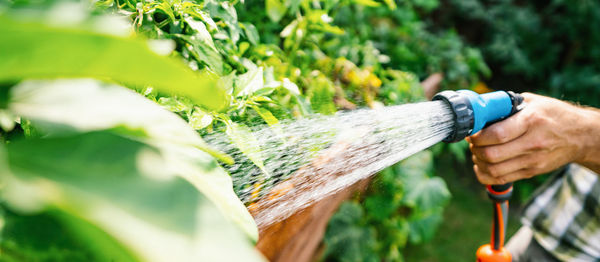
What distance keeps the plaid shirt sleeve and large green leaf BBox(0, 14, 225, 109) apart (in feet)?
6.42

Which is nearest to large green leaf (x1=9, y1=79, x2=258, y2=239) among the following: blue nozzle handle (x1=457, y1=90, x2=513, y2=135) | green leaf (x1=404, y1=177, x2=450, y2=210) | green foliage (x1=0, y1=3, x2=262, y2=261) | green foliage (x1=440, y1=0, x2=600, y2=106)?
green foliage (x1=0, y1=3, x2=262, y2=261)

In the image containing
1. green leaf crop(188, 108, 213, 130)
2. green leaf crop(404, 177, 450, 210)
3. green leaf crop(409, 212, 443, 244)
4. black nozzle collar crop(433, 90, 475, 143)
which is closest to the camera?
green leaf crop(188, 108, 213, 130)

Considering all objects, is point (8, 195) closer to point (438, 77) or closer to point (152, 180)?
point (152, 180)

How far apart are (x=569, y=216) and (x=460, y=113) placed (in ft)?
3.94

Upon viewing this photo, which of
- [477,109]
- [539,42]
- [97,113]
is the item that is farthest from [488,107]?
[539,42]

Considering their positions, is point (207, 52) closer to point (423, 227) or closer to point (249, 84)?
point (249, 84)

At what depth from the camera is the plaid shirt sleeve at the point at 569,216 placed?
1.66 metres

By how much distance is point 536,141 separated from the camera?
1175mm

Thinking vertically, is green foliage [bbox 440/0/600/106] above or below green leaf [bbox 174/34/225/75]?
below

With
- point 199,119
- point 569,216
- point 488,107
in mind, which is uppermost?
point 199,119

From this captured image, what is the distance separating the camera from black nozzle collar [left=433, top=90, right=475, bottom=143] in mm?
977

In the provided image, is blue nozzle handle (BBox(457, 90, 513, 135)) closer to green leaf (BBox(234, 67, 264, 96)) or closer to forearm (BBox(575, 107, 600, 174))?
forearm (BBox(575, 107, 600, 174))

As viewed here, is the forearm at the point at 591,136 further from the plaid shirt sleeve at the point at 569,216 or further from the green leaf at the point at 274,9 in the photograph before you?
the green leaf at the point at 274,9

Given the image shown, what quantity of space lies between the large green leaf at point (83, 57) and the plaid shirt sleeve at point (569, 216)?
6.42ft
